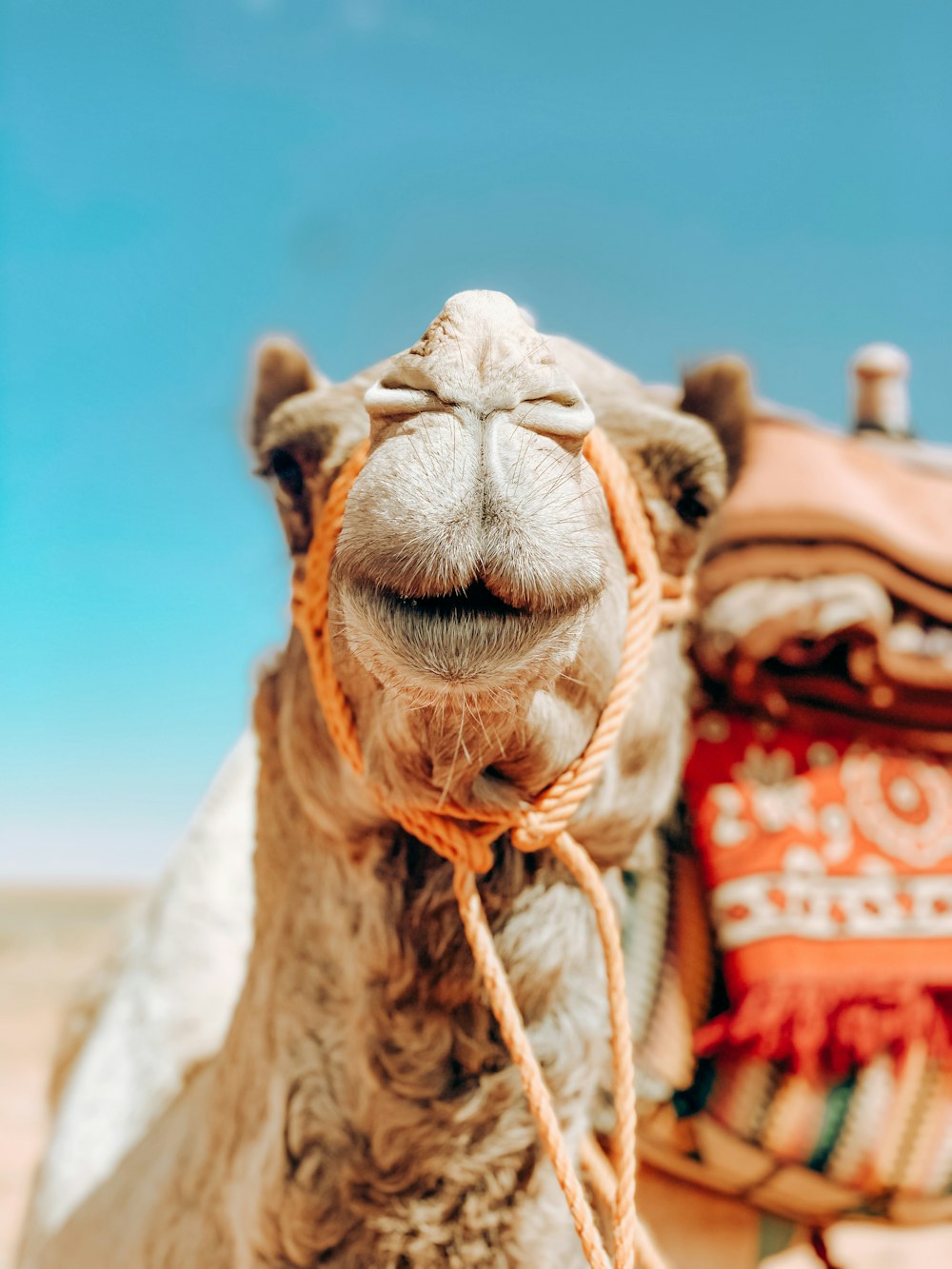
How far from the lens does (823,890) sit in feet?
6.15

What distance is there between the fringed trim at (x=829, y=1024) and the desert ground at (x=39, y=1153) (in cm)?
47

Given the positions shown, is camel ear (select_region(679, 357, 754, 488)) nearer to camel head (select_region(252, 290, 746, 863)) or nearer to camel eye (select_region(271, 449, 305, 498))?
camel head (select_region(252, 290, 746, 863))

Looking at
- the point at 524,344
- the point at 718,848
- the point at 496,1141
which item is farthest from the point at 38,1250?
the point at 524,344

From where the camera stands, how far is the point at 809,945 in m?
1.82

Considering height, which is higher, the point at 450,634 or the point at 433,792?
the point at 450,634

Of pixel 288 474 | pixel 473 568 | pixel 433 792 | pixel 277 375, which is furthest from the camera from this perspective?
pixel 277 375

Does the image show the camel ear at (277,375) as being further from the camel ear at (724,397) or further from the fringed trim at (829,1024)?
the fringed trim at (829,1024)

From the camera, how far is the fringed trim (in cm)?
179

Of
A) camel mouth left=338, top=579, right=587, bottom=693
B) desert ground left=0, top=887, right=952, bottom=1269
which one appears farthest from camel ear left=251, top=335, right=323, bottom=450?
desert ground left=0, top=887, right=952, bottom=1269

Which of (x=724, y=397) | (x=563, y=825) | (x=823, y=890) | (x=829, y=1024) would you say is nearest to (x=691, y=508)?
(x=724, y=397)

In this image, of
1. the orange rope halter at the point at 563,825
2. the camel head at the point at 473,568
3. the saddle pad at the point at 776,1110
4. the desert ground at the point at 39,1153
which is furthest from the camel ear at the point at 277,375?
the desert ground at the point at 39,1153

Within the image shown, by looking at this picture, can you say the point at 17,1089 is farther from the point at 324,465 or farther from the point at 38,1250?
the point at 324,465

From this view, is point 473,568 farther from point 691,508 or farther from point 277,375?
point 277,375

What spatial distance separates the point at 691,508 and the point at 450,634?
62cm
